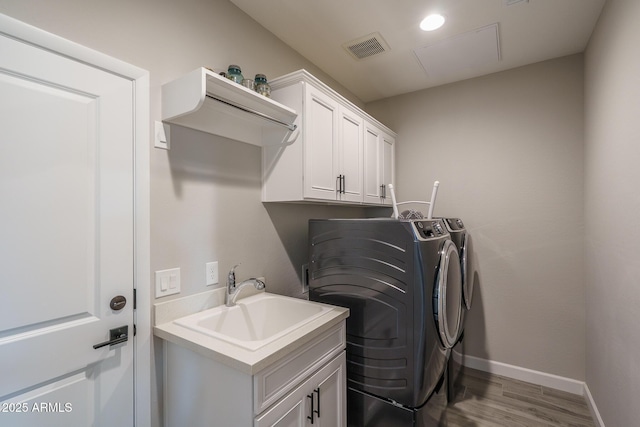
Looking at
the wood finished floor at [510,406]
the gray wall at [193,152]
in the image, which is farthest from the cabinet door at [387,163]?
the wood finished floor at [510,406]

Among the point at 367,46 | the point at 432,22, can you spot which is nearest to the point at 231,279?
the point at 367,46

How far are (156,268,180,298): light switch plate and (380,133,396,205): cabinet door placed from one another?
195 centimetres

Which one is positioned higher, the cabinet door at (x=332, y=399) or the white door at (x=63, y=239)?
the white door at (x=63, y=239)

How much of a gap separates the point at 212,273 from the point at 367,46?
1.94m

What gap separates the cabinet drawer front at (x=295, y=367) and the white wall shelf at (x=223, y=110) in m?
1.11

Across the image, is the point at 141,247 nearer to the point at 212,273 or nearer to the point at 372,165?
the point at 212,273

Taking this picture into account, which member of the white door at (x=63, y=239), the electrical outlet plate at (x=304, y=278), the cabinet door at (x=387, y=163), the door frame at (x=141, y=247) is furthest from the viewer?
the cabinet door at (x=387, y=163)

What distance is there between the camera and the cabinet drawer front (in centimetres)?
108

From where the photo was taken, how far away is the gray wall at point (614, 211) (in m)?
1.40

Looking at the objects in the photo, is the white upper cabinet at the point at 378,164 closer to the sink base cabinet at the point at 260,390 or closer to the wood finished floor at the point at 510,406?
the sink base cabinet at the point at 260,390

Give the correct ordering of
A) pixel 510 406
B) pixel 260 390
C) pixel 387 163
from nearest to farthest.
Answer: pixel 260 390
pixel 510 406
pixel 387 163

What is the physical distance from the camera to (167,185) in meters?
1.42

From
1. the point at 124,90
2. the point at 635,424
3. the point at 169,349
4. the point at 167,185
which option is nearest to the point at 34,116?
the point at 124,90

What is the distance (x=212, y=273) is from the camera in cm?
162
